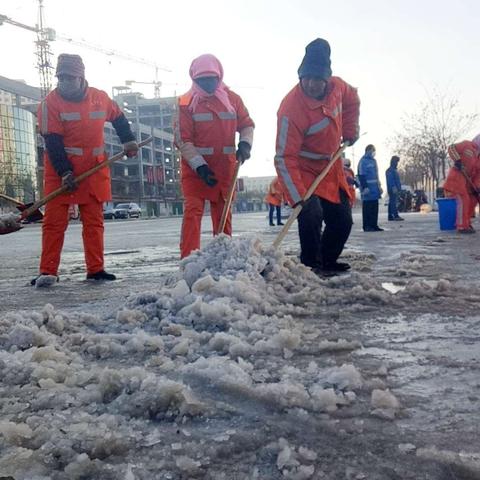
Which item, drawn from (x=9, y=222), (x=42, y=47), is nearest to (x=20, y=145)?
(x=42, y=47)

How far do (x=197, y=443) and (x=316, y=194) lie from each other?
3.54 m

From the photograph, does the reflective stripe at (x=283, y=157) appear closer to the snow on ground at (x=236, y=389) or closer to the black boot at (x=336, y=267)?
the black boot at (x=336, y=267)

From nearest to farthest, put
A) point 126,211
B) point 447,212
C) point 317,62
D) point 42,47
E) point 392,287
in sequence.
→ point 392,287 → point 317,62 → point 447,212 → point 126,211 → point 42,47

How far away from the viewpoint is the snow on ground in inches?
52.9

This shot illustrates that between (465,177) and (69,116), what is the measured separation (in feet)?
20.7

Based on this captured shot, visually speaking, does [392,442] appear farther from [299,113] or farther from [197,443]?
[299,113]

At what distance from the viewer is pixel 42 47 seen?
78.2 metres

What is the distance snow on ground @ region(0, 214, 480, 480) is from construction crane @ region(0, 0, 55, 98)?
76.5 meters

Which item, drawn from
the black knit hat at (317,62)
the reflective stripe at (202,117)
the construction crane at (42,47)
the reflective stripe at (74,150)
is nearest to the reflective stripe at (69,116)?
the reflective stripe at (74,150)

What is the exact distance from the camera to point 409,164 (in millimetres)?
49562

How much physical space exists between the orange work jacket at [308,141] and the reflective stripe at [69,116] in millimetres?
1614

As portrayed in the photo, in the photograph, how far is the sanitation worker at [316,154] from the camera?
184 inches

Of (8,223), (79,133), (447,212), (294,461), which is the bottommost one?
(294,461)

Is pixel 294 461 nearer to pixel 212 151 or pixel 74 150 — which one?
pixel 212 151
